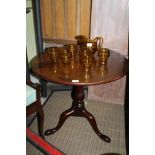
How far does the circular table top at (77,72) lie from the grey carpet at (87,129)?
741 mm

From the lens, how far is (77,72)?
6.00 ft

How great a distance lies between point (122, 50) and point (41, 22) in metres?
1.04

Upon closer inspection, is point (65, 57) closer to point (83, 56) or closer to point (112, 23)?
point (83, 56)

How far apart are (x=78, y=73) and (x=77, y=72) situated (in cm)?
2

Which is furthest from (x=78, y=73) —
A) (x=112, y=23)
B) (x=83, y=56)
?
(x=112, y=23)

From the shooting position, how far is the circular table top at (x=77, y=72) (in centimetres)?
171

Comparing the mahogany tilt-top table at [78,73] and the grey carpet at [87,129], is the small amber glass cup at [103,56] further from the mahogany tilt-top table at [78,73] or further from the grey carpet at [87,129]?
the grey carpet at [87,129]

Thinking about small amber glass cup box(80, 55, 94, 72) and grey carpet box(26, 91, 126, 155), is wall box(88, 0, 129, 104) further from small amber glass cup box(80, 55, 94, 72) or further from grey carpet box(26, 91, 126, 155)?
small amber glass cup box(80, 55, 94, 72)

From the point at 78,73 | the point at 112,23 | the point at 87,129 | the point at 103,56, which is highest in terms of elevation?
the point at 112,23

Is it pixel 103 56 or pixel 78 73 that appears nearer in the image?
pixel 78 73

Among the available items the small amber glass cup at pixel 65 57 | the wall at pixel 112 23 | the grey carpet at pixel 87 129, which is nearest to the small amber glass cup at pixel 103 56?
the small amber glass cup at pixel 65 57
